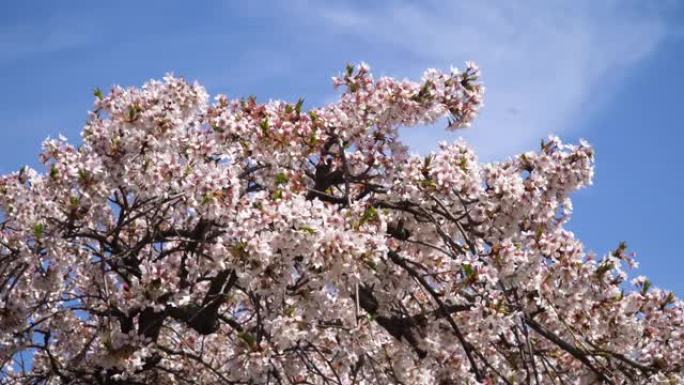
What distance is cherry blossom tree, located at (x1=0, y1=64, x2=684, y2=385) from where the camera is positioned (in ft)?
21.4

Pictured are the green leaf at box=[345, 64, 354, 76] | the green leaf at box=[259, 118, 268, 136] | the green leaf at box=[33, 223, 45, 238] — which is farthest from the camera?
the green leaf at box=[345, 64, 354, 76]

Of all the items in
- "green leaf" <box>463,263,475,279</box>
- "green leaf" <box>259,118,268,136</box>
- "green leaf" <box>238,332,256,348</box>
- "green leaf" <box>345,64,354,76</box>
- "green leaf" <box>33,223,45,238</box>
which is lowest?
"green leaf" <box>238,332,256,348</box>

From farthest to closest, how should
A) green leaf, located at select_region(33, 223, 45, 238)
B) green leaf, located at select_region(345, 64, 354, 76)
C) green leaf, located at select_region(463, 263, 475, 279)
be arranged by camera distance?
green leaf, located at select_region(345, 64, 354, 76), green leaf, located at select_region(33, 223, 45, 238), green leaf, located at select_region(463, 263, 475, 279)

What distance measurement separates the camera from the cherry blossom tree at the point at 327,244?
652 centimetres

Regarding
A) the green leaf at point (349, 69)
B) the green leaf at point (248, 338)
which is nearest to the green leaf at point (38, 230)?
the green leaf at point (248, 338)

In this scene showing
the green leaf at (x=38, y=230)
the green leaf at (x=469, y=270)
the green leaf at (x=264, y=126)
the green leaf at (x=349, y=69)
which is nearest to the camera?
the green leaf at (x=469, y=270)

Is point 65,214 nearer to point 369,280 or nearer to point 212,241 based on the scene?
point 212,241

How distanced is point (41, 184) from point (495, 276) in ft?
14.0

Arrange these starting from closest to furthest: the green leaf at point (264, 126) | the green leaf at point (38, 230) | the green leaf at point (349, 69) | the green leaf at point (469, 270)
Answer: the green leaf at point (469, 270)
the green leaf at point (38, 230)
the green leaf at point (264, 126)
the green leaf at point (349, 69)

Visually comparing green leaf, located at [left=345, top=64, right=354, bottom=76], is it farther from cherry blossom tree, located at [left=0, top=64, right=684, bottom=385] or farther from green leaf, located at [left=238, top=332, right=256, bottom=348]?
green leaf, located at [left=238, top=332, right=256, bottom=348]

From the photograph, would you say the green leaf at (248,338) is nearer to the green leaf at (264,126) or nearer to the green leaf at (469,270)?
the green leaf at (469,270)

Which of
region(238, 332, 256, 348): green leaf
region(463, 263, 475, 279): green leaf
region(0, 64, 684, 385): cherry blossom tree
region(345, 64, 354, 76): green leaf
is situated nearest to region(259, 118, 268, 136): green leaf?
region(0, 64, 684, 385): cherry blossom tree

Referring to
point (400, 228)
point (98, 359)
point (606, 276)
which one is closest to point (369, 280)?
point (400, 228)

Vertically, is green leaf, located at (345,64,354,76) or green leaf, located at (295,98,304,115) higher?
green leaf, located at (345,64,354,76)
